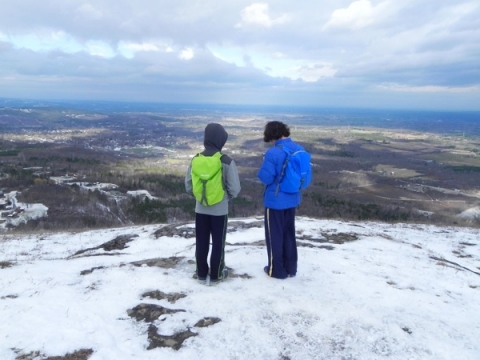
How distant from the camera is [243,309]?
16.2 feet

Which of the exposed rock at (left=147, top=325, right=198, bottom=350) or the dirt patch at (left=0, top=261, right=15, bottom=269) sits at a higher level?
the exposed rock at (left=147, top=325, right=198, bottom=350)

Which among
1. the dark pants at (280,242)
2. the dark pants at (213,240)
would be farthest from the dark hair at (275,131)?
the dark pants at (213,240)

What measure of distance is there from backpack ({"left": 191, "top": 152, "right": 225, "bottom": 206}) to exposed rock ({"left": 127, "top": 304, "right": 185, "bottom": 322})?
1.68 meters

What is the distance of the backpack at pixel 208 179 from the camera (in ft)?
17.2

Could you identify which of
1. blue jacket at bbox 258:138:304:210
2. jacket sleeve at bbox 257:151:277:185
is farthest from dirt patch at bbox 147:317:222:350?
jacket sleeve at bbox 257:151:277:185

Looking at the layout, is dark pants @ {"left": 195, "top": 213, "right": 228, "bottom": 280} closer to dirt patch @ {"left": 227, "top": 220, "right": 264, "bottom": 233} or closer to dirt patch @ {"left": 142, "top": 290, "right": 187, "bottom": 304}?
dirt patch @ {"left": 142, "top": 290, "right": 187, "bottom": 304}

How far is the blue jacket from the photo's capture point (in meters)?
5.52

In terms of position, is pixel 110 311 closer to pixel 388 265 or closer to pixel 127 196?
pixel 388 265

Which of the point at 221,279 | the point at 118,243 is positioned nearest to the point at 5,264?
the point at 118,243

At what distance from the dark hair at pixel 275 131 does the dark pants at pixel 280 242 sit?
49.7 inches

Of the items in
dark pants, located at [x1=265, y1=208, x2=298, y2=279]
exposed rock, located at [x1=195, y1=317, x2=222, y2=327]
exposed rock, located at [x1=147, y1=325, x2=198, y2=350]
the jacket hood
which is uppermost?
the jacket hood

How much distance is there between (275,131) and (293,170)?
2.40ft

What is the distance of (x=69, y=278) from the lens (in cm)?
629

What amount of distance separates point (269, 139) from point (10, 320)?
15.1 ft
